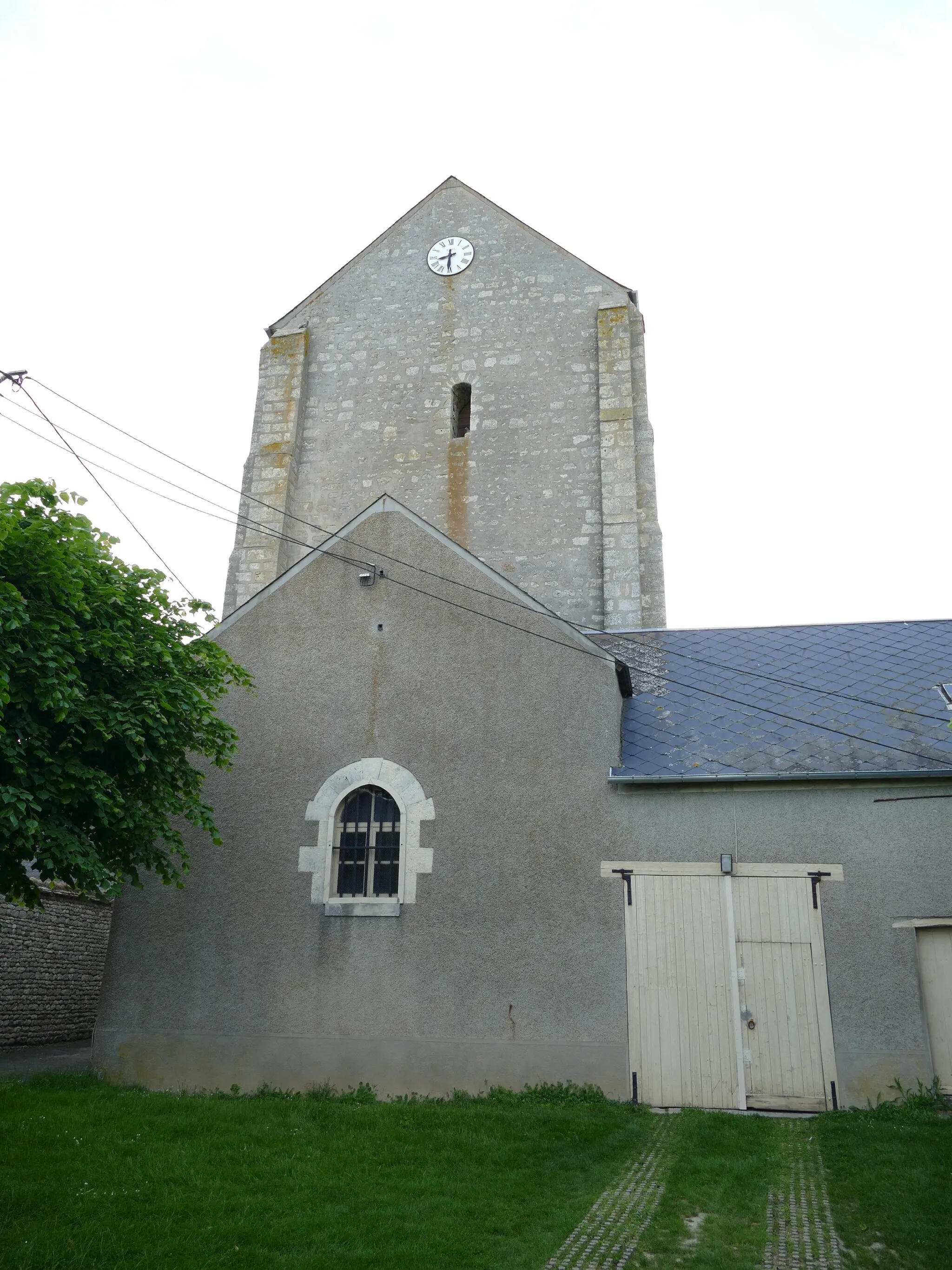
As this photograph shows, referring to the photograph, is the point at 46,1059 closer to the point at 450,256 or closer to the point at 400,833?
the point at 400,833

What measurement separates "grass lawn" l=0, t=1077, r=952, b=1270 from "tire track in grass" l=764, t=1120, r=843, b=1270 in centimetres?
8

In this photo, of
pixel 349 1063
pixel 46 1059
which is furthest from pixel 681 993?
pixel 46 1059

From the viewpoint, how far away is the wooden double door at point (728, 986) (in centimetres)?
1030

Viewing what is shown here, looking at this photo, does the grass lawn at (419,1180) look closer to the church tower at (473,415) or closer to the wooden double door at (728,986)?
the wooden double door at (728,986)

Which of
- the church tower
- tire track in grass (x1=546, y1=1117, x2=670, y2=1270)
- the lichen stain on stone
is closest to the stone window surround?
tire track in grass (x1=546, y1=1117, x2=670, y2=1270)

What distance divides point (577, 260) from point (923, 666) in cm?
1247

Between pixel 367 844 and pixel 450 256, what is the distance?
50.4ft

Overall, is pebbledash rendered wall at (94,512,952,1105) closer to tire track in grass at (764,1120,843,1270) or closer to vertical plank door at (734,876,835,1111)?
vertical plank door at (734,876,835,1111)

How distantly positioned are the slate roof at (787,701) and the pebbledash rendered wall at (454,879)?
34cm

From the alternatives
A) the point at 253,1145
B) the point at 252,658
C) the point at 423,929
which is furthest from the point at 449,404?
the point at 253,1145

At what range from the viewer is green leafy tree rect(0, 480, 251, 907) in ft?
29.3

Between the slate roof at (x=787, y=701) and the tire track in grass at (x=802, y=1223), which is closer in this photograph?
the tire track in grass at (x=802, y=1223)

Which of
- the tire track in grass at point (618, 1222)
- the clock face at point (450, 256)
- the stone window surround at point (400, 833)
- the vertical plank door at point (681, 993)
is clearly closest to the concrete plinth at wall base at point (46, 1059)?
the stone window surround at point (400, 833)

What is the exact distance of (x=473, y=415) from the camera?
20.8m
